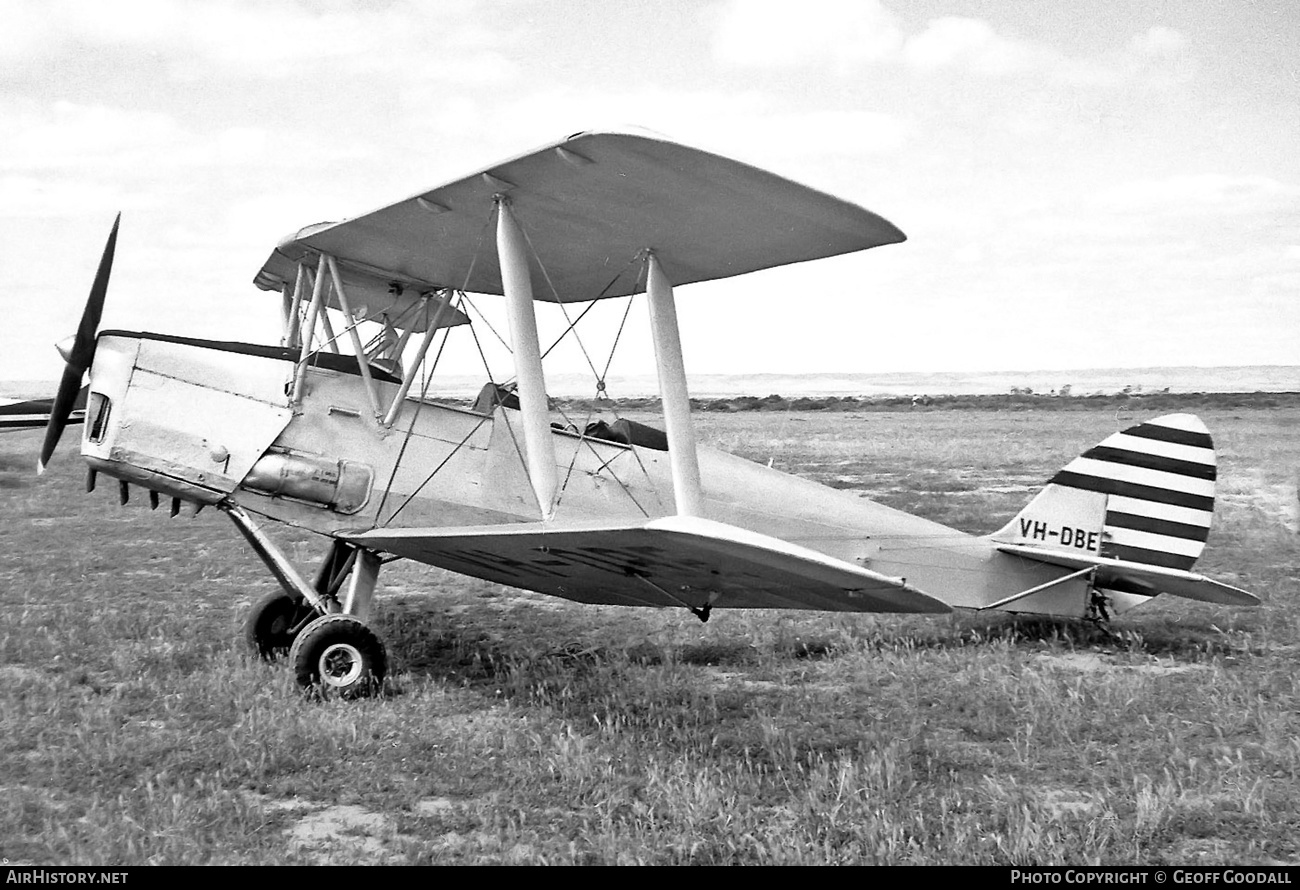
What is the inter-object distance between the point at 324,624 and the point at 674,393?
225 centimetres

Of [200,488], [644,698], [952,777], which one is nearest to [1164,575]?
[952,777]

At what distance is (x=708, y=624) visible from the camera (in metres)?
7.47

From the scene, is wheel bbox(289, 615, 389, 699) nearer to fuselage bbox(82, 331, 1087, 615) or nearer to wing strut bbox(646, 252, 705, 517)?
fuselage bbox(82, 331, 1087, 615)

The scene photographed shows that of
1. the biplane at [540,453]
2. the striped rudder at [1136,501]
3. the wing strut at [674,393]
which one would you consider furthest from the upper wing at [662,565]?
the striped rudder at [1136,501]

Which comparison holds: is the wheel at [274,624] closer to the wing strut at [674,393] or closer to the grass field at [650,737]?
the grass field at [650,737]

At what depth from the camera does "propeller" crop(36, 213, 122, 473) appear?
214 inches

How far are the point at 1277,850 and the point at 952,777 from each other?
45.5 inches

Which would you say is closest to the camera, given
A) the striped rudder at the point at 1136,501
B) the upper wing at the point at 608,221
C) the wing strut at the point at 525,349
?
the upper wing at the point at 608,221

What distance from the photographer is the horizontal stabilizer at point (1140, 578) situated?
6.00 m

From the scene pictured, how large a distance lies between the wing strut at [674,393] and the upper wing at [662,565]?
58 cm

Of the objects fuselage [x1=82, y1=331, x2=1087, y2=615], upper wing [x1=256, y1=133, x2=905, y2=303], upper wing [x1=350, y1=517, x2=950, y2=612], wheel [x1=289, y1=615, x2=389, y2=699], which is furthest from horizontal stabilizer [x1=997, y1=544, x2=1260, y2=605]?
wheel [x1=289, y1=615, x2=389, y2=699]

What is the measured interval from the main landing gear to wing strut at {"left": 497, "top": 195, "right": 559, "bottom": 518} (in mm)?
1336

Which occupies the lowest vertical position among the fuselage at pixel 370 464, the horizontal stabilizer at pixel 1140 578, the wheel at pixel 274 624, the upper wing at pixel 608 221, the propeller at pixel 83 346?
the wheel at pixel 274 624

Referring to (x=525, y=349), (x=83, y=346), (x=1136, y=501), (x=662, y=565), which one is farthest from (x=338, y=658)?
(x=1136, y=501)
